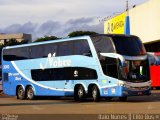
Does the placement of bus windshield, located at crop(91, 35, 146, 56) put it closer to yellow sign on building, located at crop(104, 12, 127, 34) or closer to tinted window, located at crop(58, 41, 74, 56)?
tinted window, located at crop(58, 41, 74, 56)

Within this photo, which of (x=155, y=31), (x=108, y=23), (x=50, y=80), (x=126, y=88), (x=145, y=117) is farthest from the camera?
(x=108, y=23)

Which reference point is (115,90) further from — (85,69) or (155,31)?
(155,31)

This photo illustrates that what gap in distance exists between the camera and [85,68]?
26.3 m

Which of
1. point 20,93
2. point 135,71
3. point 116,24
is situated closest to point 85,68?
point 135,71

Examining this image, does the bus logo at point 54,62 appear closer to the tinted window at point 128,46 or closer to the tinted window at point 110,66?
the tinted window at point 110,66

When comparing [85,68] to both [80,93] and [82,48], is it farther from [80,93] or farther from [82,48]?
[80,93]

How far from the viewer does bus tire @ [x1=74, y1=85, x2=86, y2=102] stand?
1053 inches

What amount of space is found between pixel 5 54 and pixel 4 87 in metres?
2.23

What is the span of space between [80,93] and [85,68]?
1541 mm

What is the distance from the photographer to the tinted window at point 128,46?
81.4ft

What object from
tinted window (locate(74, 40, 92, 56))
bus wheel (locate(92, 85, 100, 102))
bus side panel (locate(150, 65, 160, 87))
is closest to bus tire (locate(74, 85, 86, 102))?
bus wheel (locate(92, 85, 100, 102))

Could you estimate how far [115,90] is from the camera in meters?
24.8

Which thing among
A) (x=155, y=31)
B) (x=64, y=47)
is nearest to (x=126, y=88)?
(x=64, y=47)

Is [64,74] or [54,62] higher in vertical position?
[54,62]
